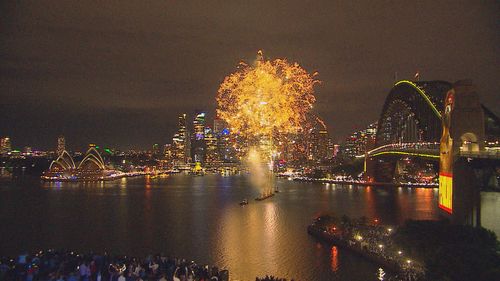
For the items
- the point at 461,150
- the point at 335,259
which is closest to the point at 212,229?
the point at 335,259

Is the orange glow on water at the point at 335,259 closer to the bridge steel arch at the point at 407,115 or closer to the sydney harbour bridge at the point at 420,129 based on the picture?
the sydney harbour bridge at the point at 420,129

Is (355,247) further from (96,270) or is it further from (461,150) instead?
(96,270)

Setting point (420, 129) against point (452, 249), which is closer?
point (452, 249)

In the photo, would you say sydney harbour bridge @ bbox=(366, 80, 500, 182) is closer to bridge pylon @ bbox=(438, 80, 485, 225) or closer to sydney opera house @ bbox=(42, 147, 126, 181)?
bridge pylon @ bbox=(438, 80, 485, 225)

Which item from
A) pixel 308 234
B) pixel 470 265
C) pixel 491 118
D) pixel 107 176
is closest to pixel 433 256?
pixel 470 265

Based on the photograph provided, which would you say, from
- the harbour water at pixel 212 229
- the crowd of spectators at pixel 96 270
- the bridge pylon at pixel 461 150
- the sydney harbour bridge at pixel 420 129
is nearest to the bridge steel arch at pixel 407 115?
the sydney harbour bridge at pixel 420 129
